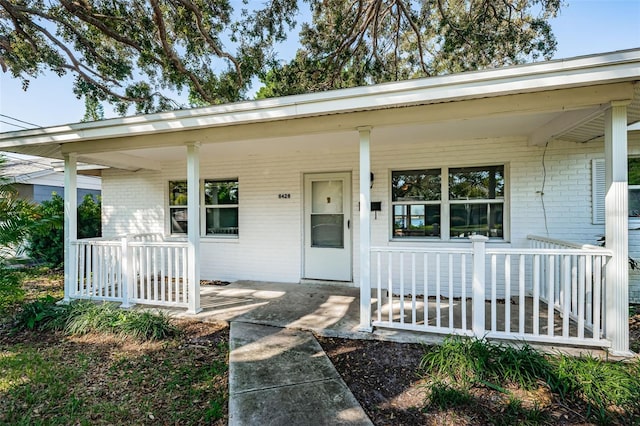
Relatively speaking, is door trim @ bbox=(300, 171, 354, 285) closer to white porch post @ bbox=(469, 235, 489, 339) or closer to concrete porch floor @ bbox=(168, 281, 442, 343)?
concrete porch floor @ bbox=(168, 281, 442, 343)

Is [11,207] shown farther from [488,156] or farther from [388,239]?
[488,156]

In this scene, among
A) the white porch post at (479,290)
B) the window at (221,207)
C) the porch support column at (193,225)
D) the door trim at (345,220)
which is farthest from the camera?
the window at (221,207)

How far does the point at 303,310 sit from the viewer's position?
14.1 ft

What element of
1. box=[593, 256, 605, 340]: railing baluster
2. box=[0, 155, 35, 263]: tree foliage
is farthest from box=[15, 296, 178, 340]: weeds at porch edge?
box=[593, 256, 605, 340]: railing baluster

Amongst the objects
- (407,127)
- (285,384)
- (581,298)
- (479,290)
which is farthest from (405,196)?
(285,384)

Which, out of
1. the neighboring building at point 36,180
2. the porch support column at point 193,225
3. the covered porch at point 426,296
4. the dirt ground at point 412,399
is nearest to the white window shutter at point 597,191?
the covered porch at point 426,296

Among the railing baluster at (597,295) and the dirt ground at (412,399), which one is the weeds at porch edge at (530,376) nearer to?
the dirt ground at (412,399)

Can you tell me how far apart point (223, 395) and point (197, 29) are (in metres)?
8.09

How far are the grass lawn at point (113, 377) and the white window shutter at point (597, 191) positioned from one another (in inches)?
211

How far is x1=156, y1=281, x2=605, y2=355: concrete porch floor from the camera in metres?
3.45

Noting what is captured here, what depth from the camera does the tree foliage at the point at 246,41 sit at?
688 cm

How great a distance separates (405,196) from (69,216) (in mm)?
5374

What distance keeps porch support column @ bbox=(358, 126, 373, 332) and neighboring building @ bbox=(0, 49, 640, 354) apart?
0.08 ft

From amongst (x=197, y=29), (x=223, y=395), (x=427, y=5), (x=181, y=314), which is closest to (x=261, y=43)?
(x=197, y=29)
